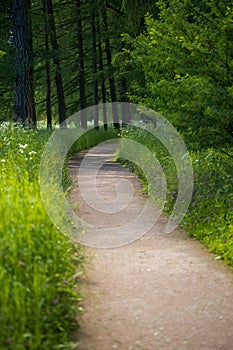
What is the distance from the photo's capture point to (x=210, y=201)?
367 inches

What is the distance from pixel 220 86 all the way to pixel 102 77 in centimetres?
1991

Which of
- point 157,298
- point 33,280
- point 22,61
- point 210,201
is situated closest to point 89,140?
point 22,61

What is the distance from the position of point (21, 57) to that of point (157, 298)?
16094 mm

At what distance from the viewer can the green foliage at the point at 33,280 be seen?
4.32 m

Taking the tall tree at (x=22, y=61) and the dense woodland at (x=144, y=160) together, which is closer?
the dense woodland at (x=144, y=160)

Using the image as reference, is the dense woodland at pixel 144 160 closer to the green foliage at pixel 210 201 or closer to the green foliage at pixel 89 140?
the green foliage at pixel 210 201

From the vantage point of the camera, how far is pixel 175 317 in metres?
5.34

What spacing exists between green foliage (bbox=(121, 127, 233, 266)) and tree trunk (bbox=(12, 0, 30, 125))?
348 inches

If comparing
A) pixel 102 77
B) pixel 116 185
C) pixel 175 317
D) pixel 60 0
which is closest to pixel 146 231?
pixel 175 317

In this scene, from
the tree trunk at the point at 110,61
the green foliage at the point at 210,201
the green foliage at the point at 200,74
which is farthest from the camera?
the tree trunk at the point at 110,61

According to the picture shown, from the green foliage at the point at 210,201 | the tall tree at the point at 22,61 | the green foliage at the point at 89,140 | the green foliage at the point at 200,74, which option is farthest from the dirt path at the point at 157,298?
the green foliage at the point at 89,140

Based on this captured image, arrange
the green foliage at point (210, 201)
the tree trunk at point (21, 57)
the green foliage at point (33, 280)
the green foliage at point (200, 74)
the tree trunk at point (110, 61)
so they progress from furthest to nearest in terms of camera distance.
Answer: the tree trunk at point (110, 61) < the tree trunk at point (21, 57) < the green foliage at point (200, 74) < the green foliage at point (210, 201) < the green foliage at point (33, 280)

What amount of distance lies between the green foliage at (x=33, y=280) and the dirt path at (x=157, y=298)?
1.07 ft

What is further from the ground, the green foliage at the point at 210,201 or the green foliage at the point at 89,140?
the green foliage at the point at 89,140
